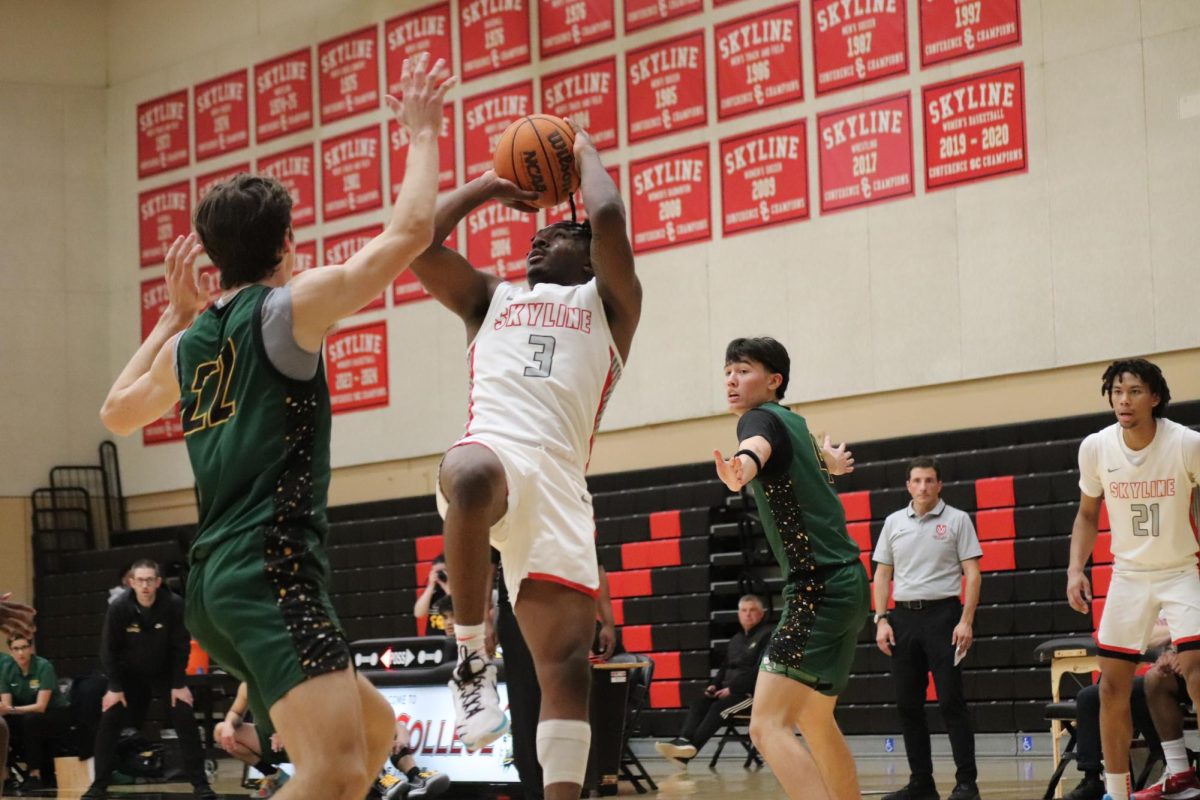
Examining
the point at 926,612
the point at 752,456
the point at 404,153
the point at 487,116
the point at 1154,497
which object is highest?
the point at 487,116

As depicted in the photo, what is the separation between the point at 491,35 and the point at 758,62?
348cm

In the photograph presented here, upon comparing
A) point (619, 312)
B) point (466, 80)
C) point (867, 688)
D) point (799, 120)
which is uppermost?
point (466, 80)

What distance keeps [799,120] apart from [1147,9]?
10.9 feet

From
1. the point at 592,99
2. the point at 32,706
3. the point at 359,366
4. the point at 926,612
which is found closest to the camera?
the point at 926,612

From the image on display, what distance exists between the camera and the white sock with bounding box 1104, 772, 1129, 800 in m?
7.02

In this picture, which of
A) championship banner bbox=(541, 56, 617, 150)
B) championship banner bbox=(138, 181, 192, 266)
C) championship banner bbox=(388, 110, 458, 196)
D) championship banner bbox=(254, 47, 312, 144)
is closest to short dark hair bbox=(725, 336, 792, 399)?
championship banner bbox=(541, 56, 617, 150)

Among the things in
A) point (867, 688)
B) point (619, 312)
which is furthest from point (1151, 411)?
point (867, 688)

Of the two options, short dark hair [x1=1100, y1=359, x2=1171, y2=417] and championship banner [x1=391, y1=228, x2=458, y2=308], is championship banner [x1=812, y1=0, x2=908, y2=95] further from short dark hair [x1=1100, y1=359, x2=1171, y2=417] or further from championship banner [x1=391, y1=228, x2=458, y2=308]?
short dark hair [x1=1100, y1=359, x2=1171, y2=417]

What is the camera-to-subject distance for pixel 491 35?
16766 mm

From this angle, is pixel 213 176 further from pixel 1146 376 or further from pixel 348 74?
pixel 1146 376

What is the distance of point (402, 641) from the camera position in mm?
10211

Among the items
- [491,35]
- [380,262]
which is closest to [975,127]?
[491,35]

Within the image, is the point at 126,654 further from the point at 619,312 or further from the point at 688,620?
the point at 619,312

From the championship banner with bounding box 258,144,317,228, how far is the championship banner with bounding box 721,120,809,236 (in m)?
5.69
